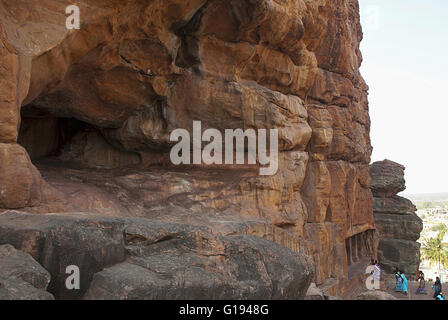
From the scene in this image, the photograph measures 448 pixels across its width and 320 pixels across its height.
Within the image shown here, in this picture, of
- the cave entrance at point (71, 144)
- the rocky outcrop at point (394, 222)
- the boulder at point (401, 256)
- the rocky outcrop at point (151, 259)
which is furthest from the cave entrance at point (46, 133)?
the boulder at point (401, 256)

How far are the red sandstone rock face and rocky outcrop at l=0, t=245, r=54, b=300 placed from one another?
6.45 ft

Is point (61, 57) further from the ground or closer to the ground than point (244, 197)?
further from the ground

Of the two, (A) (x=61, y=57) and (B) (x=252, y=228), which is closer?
(A) (x=61, y=57)

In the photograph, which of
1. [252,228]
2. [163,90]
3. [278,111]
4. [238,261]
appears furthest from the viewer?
[278,111]

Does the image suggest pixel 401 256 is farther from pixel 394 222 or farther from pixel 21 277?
pixel 21 277

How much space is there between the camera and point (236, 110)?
10.2 meters

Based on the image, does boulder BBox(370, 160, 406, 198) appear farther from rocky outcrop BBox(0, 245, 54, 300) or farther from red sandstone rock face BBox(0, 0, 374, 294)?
rocky outcrop BBox(0, 245, 54, 300)

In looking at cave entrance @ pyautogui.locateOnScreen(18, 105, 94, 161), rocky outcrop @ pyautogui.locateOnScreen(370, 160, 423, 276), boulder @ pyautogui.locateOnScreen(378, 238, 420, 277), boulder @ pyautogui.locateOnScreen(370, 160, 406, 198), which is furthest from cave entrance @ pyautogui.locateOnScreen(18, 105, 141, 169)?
boulder @ pyautogui.locateOnScreen(370, 160, 406, 198)

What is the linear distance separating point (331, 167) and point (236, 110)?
6372 millimetres

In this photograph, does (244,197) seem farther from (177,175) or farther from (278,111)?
(278,111)

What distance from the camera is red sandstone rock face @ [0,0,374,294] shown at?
23.6ft

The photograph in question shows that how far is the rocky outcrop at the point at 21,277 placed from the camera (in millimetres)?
3314

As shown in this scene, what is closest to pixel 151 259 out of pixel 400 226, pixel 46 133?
pixel 46 133

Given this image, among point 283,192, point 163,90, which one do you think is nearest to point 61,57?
point 163,90
